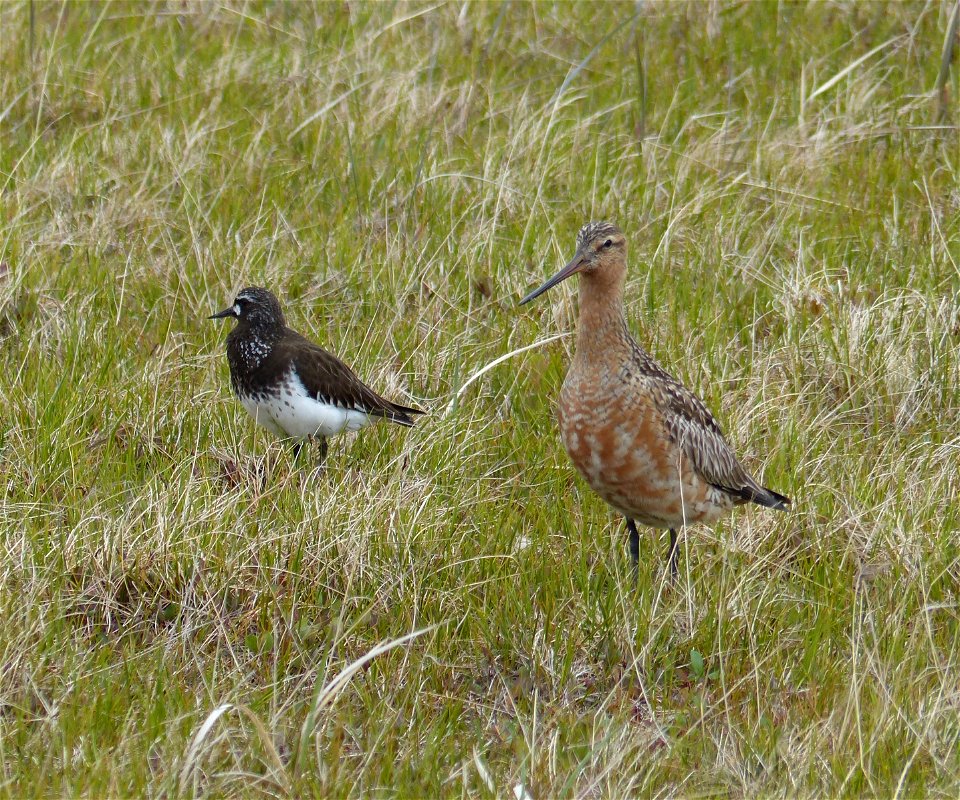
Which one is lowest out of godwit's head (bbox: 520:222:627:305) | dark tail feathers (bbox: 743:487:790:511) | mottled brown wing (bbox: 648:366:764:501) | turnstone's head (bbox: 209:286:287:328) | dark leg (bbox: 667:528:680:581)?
dark leg (bbox: 667:528:680:581)

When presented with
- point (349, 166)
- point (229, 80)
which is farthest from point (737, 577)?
point (229, 80)

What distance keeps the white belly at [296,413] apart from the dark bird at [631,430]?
1168 millimetres

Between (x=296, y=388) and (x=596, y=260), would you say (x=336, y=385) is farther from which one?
(x=596, y=260)

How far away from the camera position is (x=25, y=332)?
6.77 m

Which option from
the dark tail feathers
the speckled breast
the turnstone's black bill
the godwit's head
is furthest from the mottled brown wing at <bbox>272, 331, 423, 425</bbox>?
the dark tail feathers

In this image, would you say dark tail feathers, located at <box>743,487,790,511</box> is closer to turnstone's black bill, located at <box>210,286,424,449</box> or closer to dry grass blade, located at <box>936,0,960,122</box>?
turnstone's black bill, located at <box>210,286,424,449</box>

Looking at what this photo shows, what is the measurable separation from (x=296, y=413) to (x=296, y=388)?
11 centimetres

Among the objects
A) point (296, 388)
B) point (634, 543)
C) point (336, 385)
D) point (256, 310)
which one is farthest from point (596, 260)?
point (256, 310)

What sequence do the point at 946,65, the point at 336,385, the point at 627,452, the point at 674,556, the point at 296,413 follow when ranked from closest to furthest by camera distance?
the point at 627,452
the point at 674,556
the point at 296,413
the point at 336,385
the point at 946,65

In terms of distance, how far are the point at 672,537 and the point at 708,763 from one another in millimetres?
1443

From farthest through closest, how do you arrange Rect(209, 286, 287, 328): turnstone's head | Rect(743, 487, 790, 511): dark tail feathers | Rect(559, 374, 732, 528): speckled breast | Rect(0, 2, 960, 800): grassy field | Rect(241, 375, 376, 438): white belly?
Rect(209, 286, 287, 328): turnstone's head
Rect(241, 375, 376, 438): white belly
Rect(743, 487, 790, 511): dark tail feathers
Rect(559, 374, 732, 528): speckled breast
Rect(0, 2, 960, 800): grassy field

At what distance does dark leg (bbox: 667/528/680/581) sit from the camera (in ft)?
17.3

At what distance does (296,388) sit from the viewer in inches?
244

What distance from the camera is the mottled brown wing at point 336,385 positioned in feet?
20.5
